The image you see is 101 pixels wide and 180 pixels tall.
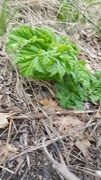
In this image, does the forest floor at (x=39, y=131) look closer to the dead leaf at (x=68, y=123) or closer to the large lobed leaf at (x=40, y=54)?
the dead leaf at (x=68, y=123)

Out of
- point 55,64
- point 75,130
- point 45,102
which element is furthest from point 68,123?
point 55,64

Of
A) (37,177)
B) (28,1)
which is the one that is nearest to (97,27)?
(28,1)

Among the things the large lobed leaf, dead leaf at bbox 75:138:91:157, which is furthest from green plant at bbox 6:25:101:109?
dead leaf at bbox 75:138:91:157

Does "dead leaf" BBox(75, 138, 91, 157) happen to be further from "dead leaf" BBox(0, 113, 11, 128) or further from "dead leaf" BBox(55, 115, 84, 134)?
"dead leaf" BBox(0, 113, 11, 128)

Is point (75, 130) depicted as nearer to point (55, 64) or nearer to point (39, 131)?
point (39, 131)

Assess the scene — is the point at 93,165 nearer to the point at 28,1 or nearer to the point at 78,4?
the point at 28,1

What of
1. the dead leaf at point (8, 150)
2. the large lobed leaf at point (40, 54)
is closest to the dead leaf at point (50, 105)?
the large lobed leaf at point (40, 54)
